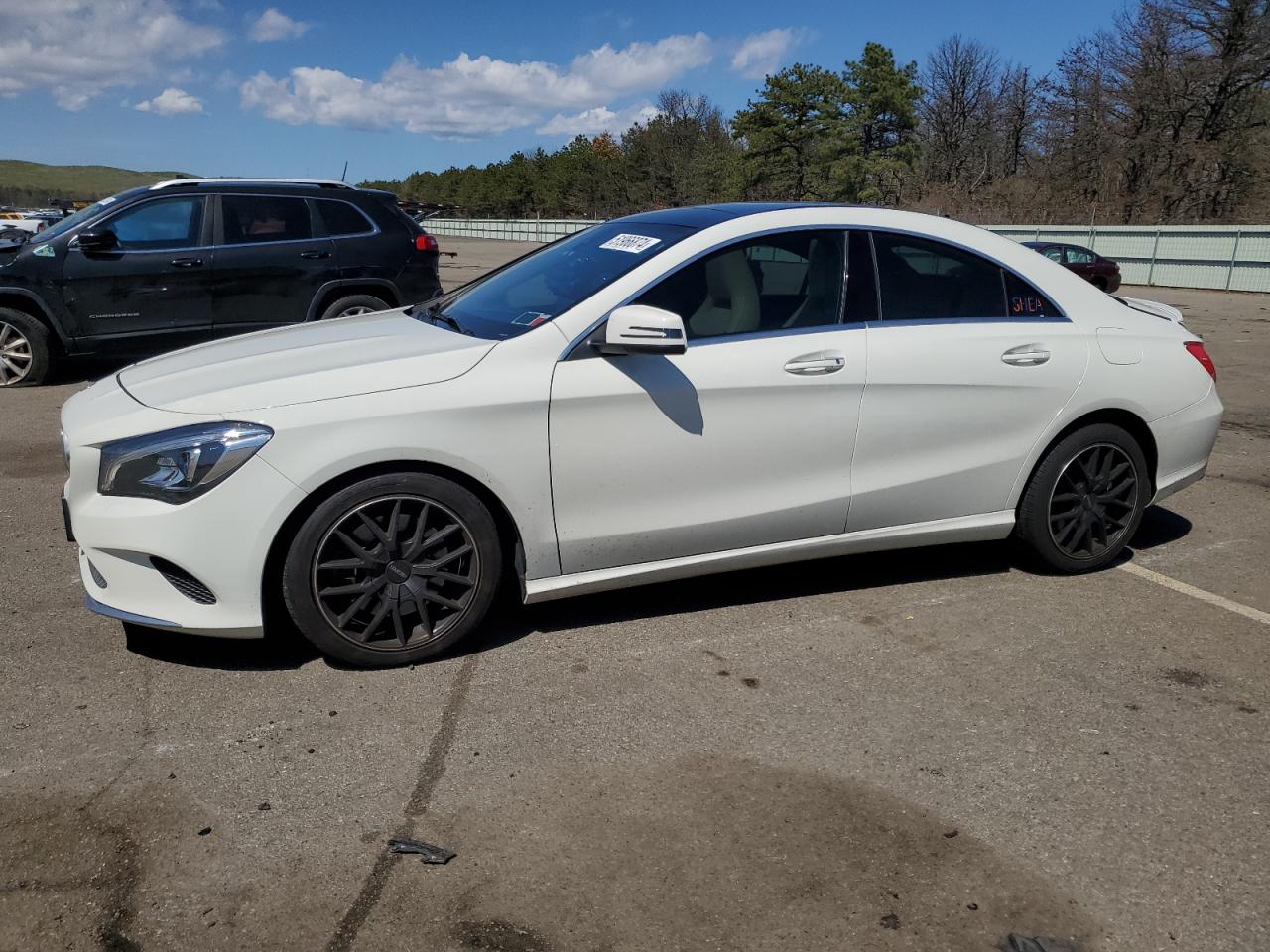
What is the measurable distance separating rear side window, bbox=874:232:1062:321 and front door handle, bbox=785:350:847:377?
373 mm

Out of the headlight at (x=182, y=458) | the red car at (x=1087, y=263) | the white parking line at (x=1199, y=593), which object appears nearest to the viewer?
the headlight at (x=182, y=458)

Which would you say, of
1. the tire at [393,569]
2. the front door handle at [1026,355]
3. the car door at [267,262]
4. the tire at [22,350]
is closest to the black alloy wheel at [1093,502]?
the front door handle at [1026,355]

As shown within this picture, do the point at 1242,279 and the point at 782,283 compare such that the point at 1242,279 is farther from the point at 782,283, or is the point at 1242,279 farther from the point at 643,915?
the point at 643,915

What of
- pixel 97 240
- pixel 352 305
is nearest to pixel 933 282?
pixel 352 305

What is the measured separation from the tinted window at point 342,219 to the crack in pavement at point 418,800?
21.4ft

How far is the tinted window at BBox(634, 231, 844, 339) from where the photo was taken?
3936mm

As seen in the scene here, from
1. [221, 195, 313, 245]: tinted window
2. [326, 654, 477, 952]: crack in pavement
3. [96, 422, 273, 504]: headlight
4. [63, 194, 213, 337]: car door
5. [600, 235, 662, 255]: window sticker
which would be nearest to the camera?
[326, 654, 477, 952]: crack in pavement

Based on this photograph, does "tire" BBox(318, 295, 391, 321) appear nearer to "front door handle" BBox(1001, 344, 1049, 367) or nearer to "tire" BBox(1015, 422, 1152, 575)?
"front door handle" BBox(1001, 344, 1049, 367)

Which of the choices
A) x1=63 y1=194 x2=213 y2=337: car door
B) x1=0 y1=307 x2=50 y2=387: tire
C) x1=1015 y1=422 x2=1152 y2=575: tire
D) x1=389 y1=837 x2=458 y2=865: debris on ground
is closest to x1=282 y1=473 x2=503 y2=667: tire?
x1=389 y1=837 x2=458 y2=865: debris on ground

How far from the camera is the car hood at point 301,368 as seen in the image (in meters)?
3.47

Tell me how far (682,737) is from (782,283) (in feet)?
6.22

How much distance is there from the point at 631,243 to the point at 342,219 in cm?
593

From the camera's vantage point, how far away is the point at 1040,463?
15.0 ft

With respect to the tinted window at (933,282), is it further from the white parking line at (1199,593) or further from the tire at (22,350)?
the tire at (22,350)
